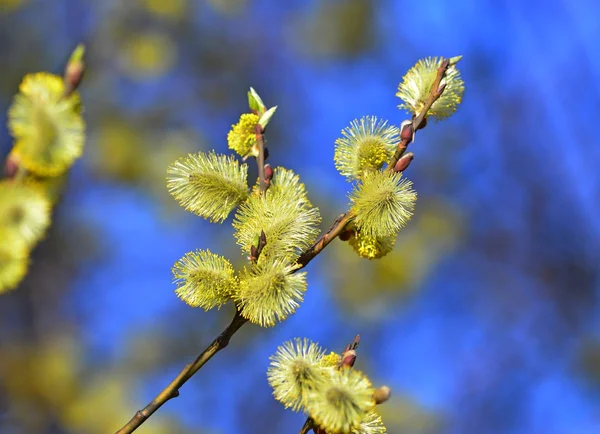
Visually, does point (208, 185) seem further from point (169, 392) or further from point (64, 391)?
point (64, 391)

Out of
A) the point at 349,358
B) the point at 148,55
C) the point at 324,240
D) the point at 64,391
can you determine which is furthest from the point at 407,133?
the point at 148,55

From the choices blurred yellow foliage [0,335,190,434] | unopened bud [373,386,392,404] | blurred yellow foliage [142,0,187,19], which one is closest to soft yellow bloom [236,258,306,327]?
unopened bud [373,386,392,404]

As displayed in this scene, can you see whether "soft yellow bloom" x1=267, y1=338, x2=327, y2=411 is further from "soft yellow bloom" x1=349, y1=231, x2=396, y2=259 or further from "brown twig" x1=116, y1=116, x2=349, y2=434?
"soft yellow bloom" x1=349, y1=231, x2=396, y2=259

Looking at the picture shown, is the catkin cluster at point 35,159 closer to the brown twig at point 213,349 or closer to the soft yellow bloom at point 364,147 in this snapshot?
the brown twig at point 213,349

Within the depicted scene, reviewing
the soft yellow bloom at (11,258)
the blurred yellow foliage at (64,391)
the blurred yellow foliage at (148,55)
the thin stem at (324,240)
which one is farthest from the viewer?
the blurred yellow foliage at (148,55)

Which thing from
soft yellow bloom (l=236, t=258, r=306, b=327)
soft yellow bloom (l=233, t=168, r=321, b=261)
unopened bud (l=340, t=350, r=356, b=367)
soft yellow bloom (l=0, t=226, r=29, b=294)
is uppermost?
soft yellow bloom (l=233, t=168, r=321, b=261)

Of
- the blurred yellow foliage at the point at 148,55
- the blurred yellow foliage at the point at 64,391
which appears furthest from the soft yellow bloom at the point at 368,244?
the blurred yellow foliage at the point at 148,55

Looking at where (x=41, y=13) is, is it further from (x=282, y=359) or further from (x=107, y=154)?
(x=282, y=359)

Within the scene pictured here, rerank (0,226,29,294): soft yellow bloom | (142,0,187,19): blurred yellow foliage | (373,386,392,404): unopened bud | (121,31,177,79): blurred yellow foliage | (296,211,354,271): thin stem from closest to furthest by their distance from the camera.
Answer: (0,226,29,294): soft yellow bloom, (373,386,392,404): unopened bud, (296,211,354,271): thin stem, (121,31,177,79): blurred yellow foliage, (142,0,187,19): blurred yellow foliage
